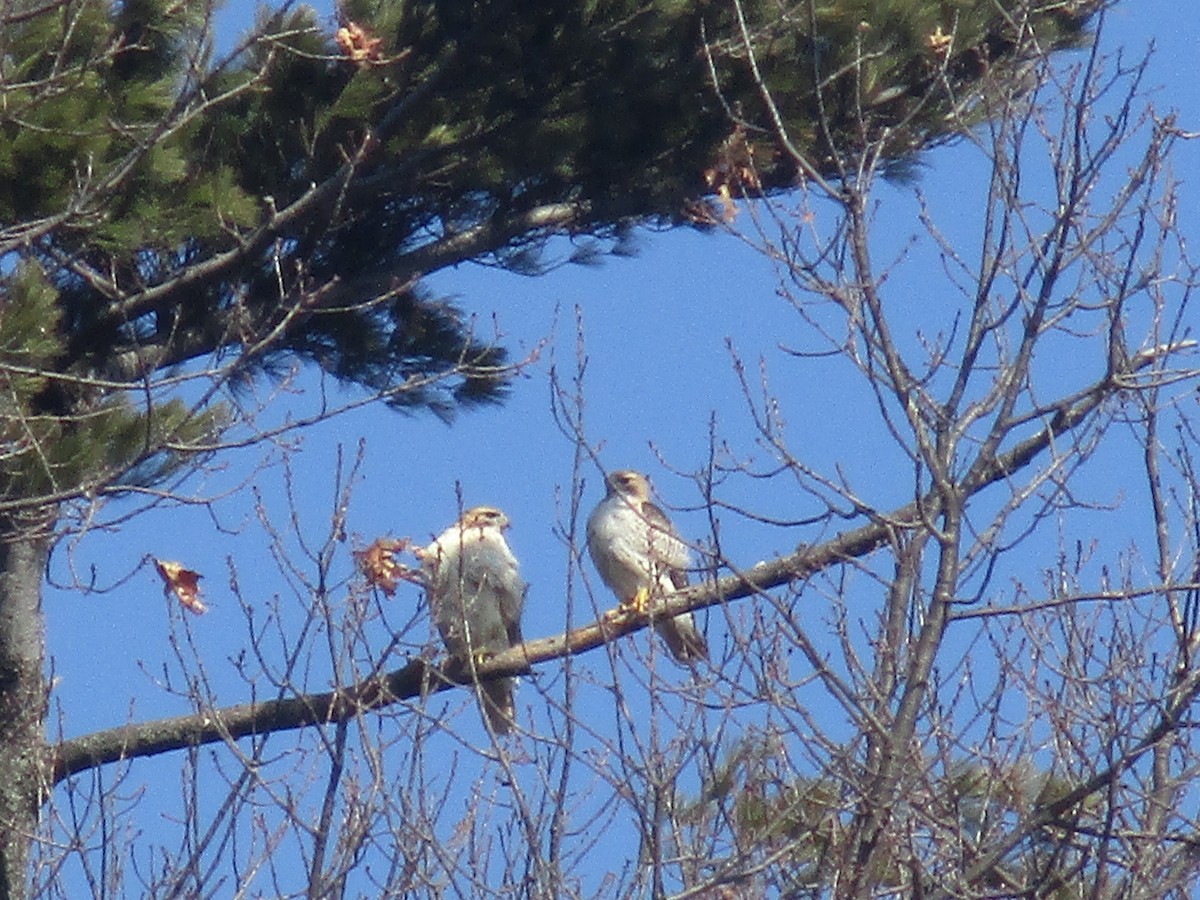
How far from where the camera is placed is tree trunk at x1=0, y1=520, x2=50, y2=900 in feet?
23.4

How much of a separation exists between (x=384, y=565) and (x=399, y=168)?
7.10 feet

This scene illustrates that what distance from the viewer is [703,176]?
7.54 meters

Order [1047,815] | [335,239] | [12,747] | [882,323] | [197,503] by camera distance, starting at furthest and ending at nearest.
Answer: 1. [335,239]
2. [12,747]
3. [197,503]
4. [882,323]
5. [1047,815]

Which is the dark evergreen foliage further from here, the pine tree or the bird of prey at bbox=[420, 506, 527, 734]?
the bird of prey at bbox=[420, 506, 527, 734]

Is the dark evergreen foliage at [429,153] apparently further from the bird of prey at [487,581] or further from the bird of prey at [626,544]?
the bird of prey at [626,544]

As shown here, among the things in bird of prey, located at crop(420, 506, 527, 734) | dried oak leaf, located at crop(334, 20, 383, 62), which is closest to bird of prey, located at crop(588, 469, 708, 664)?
bird of prey, located at crop(420, 506, 527, 734)

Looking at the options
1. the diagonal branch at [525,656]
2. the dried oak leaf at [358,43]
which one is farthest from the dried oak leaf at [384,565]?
the dried oak leaf at [358,43]

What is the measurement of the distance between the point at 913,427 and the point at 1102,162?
0.70 meters

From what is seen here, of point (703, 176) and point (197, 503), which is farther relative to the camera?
point (703, 176)

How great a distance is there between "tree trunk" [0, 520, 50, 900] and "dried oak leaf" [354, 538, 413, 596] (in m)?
1.70

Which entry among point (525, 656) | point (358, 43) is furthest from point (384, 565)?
point (358, 43)

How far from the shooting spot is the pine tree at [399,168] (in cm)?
671

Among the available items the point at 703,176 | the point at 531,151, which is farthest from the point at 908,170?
the point at 531,151

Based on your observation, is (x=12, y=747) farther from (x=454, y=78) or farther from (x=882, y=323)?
(x=882, y=323)
